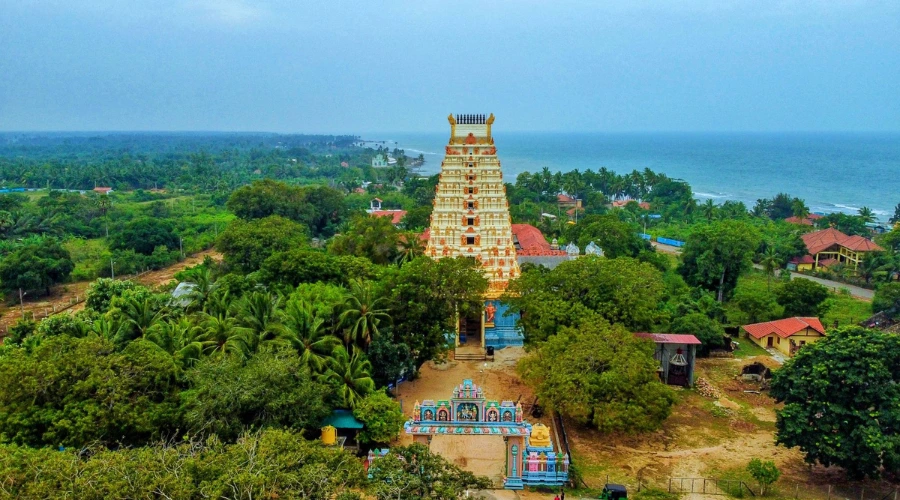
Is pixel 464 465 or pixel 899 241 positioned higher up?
pixel 899 241

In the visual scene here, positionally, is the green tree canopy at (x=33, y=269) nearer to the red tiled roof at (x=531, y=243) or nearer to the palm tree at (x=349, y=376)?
the palm tree at (x=349, y=376)

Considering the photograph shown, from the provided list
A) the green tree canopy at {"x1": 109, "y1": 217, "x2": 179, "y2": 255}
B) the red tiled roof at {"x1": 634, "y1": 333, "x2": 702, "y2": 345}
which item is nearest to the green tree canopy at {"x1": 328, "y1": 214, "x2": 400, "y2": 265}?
the red tiled roof at {"x1": 634, "y1": 333, "x2": 702, "y2": 345}

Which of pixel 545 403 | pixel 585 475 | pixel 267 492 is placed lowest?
pixel 585 475

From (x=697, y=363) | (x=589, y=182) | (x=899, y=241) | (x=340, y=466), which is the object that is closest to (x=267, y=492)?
(x=340, y=466)

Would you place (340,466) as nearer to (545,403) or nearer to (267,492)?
(267,492)

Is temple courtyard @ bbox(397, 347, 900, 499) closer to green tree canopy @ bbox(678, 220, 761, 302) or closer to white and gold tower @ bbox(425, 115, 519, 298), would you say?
white and gold tower @ bbox(425, 115, 519, 298)

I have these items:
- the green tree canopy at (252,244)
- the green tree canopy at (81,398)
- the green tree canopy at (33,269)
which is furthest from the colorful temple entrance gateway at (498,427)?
the green tree canopy at (33,269)
